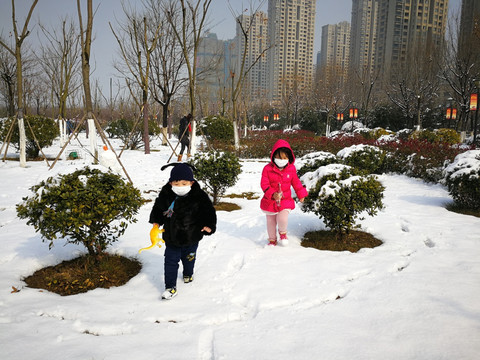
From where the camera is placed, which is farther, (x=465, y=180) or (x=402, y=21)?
(x=402, y=21)

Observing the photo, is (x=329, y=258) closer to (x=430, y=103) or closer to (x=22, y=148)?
(x=22, y=148)

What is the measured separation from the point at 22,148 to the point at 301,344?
1104cm

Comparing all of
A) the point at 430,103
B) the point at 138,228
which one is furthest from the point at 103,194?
the point at 430,103

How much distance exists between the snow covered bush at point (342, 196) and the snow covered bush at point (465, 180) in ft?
9.35

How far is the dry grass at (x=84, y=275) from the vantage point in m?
3.12

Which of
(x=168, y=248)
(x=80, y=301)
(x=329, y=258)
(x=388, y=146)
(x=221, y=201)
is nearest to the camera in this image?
(x=80, y=301)

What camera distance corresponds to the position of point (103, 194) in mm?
3162

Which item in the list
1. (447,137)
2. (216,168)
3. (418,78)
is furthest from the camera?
(418,78)

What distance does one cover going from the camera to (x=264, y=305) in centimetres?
273

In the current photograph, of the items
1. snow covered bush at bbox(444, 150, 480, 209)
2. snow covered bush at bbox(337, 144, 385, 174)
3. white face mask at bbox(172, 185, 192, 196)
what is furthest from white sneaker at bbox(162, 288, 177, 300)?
snow covered bush at bbox(337, 144, 385, 174)

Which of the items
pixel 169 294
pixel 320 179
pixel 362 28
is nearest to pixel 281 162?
pixel 320 179

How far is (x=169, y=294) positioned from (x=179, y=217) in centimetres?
75

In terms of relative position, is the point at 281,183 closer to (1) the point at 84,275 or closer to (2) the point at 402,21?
(1) the point at 84,275

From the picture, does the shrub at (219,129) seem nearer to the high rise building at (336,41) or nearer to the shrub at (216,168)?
the shrub at (216,168)
